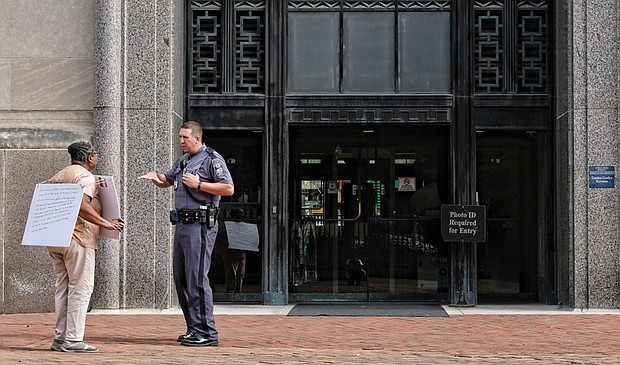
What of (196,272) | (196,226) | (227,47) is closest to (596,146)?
(227,47)

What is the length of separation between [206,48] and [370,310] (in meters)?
4.19

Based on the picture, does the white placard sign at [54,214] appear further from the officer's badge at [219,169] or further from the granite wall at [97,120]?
the granite wall at [97,120]

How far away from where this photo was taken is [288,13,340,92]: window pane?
13344mm

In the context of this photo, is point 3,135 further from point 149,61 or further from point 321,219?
point 321,219

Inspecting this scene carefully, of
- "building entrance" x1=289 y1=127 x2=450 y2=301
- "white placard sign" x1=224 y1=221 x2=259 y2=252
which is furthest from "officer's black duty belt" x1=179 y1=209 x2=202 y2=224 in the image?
"building entrance" x1=289 y1=127 x2=450 y2=301

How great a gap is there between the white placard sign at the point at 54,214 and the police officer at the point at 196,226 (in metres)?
0.73

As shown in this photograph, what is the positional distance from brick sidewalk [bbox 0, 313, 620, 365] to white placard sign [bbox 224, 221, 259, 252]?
1.57m

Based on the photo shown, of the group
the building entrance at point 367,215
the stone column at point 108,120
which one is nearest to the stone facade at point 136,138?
the stone column at point 108,120

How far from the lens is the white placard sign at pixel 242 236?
1336 cm

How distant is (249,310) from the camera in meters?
12.7

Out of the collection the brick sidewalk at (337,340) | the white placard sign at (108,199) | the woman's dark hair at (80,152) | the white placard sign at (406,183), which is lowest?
the brick sidewalk at (337,340)

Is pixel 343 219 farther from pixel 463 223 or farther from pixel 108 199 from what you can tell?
pixel 108 199

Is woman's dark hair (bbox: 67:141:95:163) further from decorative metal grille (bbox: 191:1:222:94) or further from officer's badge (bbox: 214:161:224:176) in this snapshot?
decorative metal grille (bbox: 191:1:222:94)

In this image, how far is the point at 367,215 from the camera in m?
13.5
